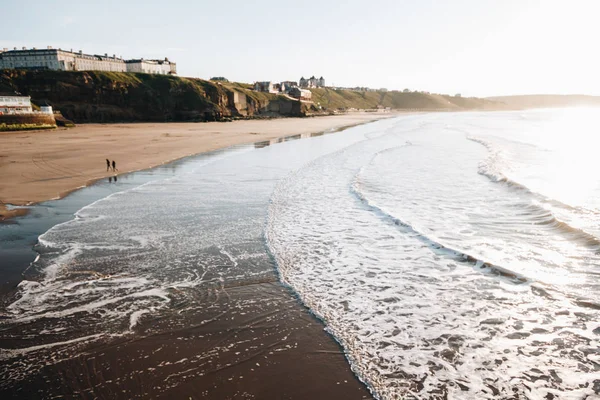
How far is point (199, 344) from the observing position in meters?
5.09

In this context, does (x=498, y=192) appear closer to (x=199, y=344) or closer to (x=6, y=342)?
(x=199, y=344)

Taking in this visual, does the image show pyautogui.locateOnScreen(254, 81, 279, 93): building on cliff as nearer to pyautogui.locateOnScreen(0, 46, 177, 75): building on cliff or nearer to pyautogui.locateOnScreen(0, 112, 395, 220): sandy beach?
pyautogui.locateOnScreen(0, 46, 177, 75): building on cliff

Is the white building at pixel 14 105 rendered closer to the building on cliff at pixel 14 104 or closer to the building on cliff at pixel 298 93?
the building on cliff at pixel 14 104

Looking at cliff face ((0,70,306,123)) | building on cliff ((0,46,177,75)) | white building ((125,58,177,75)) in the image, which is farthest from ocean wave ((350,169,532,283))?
white building ((125,58,177,75))

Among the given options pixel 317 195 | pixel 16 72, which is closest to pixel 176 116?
pixel 16 72

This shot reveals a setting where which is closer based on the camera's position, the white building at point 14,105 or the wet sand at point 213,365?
the wet sand at point 213,365

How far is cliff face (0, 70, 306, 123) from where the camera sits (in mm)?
61906

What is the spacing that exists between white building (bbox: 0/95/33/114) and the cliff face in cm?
824

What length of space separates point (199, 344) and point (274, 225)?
5.79 metres

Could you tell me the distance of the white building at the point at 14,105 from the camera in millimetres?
42031

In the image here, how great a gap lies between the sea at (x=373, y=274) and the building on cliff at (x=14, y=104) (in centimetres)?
3881

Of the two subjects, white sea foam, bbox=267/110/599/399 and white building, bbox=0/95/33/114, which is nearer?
white sea foam, bbox=267/110/599/399

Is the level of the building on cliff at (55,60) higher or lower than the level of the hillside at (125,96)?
higher

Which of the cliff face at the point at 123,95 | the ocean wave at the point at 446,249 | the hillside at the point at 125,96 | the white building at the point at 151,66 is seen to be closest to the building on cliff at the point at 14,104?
the hillside at the point at 125,96
